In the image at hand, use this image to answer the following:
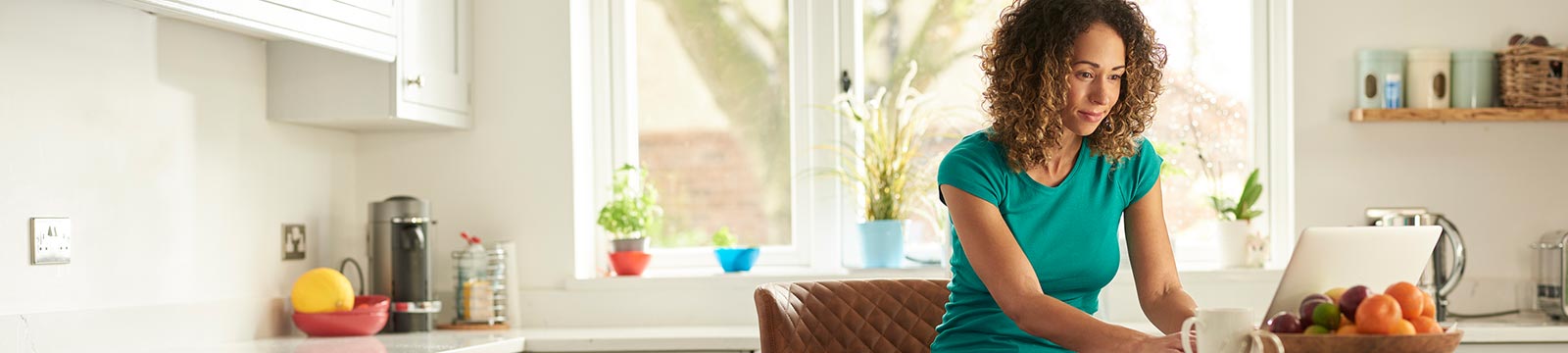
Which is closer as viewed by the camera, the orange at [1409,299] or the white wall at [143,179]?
the orange at [1409,299]

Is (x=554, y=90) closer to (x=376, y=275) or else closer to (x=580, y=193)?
(x=580, y=193)

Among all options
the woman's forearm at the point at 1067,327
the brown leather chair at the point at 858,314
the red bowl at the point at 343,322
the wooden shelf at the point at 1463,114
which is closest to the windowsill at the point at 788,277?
the wooden shelf at the point at 1463,114

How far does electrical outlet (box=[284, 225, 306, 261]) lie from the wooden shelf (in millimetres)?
2571

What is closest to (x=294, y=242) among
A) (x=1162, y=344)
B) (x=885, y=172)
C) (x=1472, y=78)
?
(x=885, y=172)

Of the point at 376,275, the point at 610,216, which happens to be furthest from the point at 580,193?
the point at 376,275

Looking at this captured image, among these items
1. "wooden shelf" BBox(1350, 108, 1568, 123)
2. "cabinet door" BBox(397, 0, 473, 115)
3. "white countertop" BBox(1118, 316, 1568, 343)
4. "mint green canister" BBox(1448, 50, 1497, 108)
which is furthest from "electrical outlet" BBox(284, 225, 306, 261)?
"mint green canister" BBox(1448, 50, 1497, 108)

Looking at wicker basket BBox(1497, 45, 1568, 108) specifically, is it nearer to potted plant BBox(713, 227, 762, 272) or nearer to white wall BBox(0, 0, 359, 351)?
potted plant BBox(713, 227, 762, 272)

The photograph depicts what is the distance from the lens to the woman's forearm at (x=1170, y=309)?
189cm

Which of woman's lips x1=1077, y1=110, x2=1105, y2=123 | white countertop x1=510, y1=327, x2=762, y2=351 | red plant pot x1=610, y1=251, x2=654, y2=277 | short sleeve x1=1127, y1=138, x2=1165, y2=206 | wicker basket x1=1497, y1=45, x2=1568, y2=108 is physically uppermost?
wicker basket x1=1497, y1=45, x2=1568, y2=108

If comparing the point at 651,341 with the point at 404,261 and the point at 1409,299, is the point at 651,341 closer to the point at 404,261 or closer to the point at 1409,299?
the point at 404,261

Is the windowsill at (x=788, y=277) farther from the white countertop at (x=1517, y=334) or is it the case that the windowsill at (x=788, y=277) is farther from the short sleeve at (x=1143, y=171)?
the short sleeve at (x=1143, y=171)

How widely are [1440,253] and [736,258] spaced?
5.57 ft

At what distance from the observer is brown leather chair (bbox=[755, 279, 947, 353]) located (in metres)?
2.31

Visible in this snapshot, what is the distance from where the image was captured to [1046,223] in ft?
6.26
